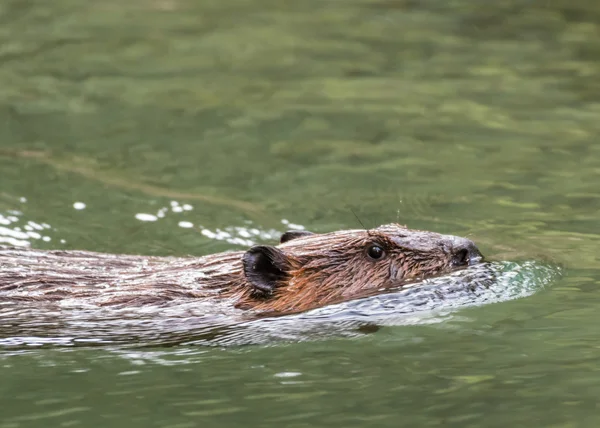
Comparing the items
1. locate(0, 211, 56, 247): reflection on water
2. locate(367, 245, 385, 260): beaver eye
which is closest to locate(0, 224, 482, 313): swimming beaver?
locate(367, 245, 385, 260): beaver eye

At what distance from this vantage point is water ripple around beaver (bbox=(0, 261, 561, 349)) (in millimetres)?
5680

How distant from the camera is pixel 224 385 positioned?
5.04 metres

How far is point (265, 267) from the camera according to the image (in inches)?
233

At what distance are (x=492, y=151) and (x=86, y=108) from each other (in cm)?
351

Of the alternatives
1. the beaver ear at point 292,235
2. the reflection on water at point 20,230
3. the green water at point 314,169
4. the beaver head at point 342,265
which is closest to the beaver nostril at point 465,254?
the beaver head at point 342,265

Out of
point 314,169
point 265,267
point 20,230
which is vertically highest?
point 314,169

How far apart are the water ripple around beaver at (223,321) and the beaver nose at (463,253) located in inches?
2.5

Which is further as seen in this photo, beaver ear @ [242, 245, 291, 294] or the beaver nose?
the beaver nose

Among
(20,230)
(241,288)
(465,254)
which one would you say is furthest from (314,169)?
(241,288)

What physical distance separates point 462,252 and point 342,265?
627 mm

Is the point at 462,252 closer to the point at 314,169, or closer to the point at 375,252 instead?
the point at 375,252

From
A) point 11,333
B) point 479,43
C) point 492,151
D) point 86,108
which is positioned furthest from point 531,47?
point 11,333

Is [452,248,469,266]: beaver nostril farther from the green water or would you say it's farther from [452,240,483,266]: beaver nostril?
the green water

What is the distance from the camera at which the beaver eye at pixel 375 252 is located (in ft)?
20.1
